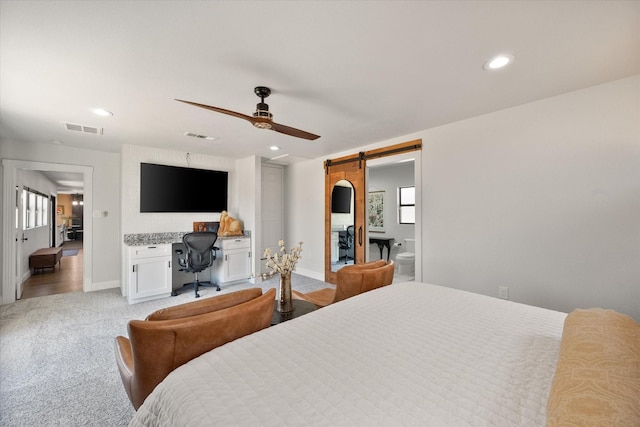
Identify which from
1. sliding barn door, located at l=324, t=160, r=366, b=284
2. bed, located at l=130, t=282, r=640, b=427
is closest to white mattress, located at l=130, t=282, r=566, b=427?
bed, located at l=130, t=282, r=640, b=427

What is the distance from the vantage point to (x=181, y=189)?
4.76 meters

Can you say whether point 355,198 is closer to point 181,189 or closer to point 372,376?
point 181,189

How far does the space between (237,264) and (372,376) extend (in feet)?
13.9

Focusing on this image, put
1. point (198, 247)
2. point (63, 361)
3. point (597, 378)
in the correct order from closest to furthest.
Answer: point (597, 378), point (63, 361), point (198, 247)

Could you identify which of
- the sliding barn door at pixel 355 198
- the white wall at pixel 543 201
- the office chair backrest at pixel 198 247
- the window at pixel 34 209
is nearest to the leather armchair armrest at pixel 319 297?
the white wall at pixel 543 201

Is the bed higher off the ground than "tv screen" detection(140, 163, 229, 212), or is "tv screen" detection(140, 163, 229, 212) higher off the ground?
"tv screen" detection(140, 163, 229, 212)

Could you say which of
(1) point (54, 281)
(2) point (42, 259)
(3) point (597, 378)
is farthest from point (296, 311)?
(2) point (42, 259)

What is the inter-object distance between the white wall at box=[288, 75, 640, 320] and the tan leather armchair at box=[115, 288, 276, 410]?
107 inches

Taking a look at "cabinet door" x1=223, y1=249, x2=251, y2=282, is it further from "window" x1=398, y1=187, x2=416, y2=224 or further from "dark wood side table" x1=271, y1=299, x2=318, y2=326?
"window" x1=398, y1=187, x2=416, y2=224

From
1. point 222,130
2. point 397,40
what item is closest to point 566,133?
point 397,40

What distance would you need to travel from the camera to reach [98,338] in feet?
9.01

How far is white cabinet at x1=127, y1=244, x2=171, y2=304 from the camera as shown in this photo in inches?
150

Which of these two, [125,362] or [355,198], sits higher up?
[355,198]

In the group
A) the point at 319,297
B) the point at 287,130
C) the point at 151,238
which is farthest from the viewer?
the point at 151,238
